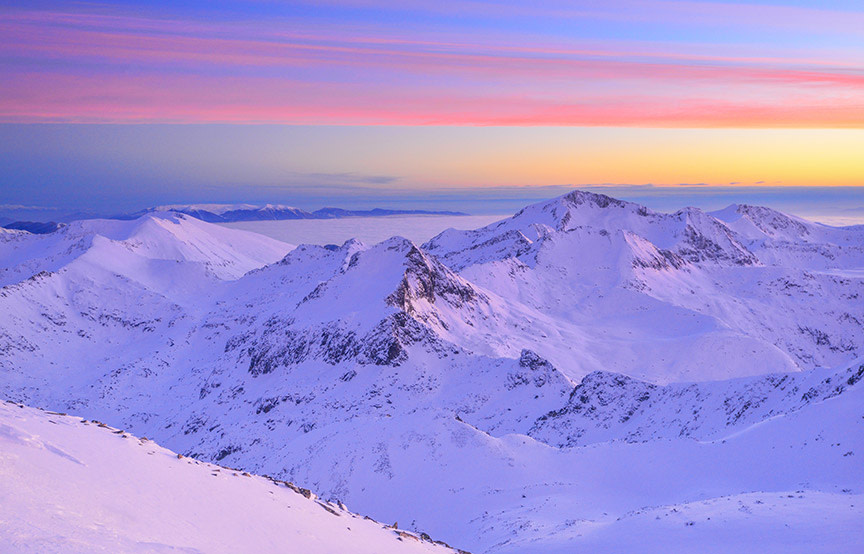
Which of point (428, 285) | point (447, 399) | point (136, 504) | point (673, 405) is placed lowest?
point (447, 399)

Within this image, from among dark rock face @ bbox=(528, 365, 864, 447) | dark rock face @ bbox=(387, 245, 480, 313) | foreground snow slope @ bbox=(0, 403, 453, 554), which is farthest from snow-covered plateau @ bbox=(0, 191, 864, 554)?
dark rock face @ bbox=(387, 245, 480, 313)

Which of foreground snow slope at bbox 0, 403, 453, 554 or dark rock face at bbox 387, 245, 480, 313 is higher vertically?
foreground snow slope at bbox 0, 403, 453, 554

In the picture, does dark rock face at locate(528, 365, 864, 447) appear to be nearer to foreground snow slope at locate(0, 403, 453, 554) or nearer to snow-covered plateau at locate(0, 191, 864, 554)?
snow-covered plateau at locate(0, 191, 864, 554)

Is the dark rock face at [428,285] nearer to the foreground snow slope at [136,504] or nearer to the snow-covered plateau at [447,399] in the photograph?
the snow-covered plateau at [447,399]

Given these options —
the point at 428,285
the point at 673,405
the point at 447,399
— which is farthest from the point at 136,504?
the point at 428,285

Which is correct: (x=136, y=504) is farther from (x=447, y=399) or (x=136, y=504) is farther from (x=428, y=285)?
(x=428, y=285)
